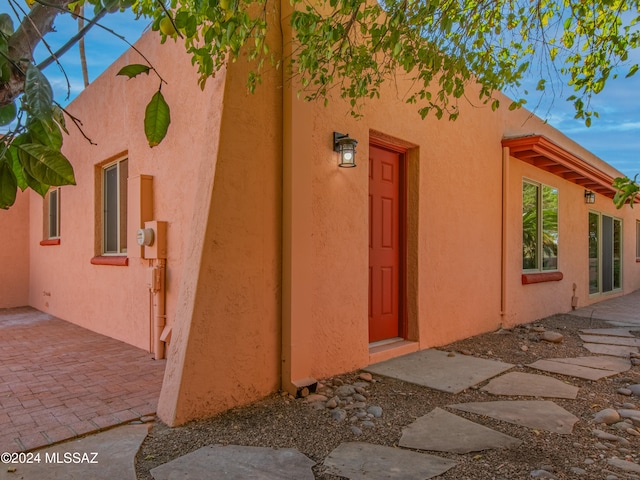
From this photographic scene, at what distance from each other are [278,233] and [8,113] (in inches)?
96.9

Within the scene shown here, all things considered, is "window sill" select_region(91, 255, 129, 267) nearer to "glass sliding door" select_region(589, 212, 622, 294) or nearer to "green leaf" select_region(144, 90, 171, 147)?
"green leaf" select_region(144, 90, 171, 147)

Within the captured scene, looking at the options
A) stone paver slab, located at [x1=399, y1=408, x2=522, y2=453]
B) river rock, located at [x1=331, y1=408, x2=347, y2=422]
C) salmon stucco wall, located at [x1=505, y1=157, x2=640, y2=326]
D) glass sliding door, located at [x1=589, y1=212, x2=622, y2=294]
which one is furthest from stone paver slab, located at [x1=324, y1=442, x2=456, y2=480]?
glass sliding door, located at [x1=589, y1=212, x2=622, y2=294]

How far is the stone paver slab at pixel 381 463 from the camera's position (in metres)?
2.32

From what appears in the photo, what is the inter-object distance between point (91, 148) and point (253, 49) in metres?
3.87

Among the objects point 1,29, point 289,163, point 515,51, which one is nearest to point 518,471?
point 289,163

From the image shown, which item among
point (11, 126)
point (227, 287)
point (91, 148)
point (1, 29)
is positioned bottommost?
point (227, 287)

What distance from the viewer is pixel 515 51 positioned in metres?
4.17

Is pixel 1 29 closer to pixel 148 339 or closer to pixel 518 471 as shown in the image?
pixel 518 471

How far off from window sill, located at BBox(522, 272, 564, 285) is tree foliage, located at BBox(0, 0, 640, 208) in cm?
396

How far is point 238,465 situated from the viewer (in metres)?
2.39

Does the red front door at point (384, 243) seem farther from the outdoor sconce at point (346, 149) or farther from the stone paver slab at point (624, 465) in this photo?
the stone paver slab at point (624, 465)

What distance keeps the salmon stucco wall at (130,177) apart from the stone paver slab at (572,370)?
12.5ft

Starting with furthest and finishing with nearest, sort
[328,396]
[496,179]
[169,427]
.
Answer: [496,179]
[328,396]
[169,427]

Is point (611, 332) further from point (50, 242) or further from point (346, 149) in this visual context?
point (50, 242)
